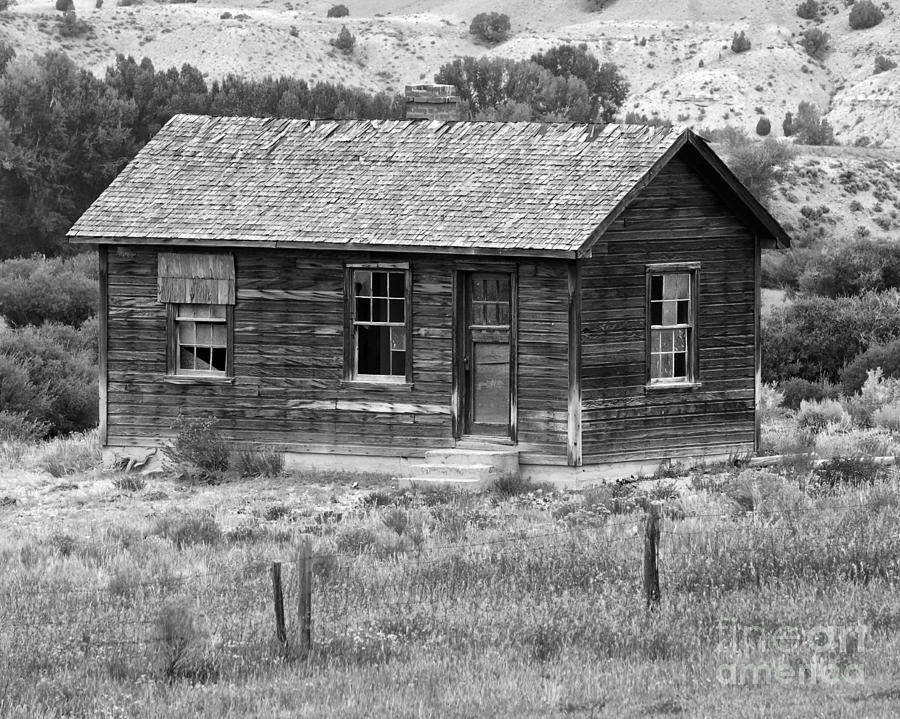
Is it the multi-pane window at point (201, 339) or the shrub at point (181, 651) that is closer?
the shrub at point (181, 651)

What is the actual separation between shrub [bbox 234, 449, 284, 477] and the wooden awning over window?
1.83 metres

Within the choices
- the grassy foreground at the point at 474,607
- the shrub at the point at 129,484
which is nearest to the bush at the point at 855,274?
the grassy foreground at the point at 474,607

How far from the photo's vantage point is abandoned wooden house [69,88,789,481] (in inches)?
752

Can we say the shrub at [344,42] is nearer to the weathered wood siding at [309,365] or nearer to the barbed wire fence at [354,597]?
the weathered wood siding at [309,365]

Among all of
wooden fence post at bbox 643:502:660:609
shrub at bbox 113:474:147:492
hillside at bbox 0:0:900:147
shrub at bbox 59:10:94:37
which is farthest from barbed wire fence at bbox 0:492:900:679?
shrub at bbox 59:10:94:37

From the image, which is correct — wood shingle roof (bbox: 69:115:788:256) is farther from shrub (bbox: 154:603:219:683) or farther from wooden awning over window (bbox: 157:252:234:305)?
shrub (bbox: 154:603:219:683)

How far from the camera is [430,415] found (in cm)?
1969

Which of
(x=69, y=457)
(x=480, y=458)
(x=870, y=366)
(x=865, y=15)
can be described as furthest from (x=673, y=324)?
(x=865, y=15)

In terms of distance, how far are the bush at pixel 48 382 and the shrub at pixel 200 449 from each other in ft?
24.4

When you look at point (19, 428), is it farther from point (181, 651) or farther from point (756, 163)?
point (756, 163)

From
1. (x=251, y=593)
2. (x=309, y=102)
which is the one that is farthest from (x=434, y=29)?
(x=251, y=593)

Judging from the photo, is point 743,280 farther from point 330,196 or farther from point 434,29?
point 434,29

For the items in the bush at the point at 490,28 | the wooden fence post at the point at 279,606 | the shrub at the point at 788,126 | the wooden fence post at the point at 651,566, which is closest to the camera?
the wooden fence post at the point at 279,606

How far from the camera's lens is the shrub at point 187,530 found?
16047mm
